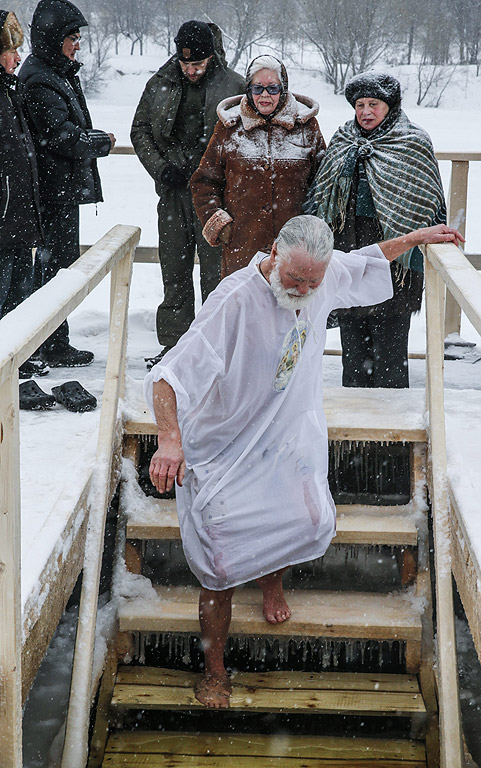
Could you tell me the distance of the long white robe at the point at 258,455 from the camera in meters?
2.57

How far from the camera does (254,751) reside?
2750mm

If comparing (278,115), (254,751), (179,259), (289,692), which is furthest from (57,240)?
(254,751)

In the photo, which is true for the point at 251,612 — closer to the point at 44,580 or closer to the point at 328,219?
the point at 44,580

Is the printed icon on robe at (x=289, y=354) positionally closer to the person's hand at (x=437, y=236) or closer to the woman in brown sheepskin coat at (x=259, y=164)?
the person's hand at (x=437, y=236)

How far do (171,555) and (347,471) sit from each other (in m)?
0.75

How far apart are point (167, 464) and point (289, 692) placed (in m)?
0.95

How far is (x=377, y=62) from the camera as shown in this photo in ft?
52.6

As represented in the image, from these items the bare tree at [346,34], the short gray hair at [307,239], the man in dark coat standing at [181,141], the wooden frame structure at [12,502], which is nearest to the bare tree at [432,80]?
the bare tree at [346,34]

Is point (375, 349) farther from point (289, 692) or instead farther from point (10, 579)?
point (10, 579)

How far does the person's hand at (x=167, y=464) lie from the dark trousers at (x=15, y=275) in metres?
1.64

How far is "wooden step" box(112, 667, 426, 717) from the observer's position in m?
2.74

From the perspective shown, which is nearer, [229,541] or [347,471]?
[229,541]

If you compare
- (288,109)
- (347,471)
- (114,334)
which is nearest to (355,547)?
(347,471)

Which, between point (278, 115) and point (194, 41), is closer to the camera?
point (278, 115)
